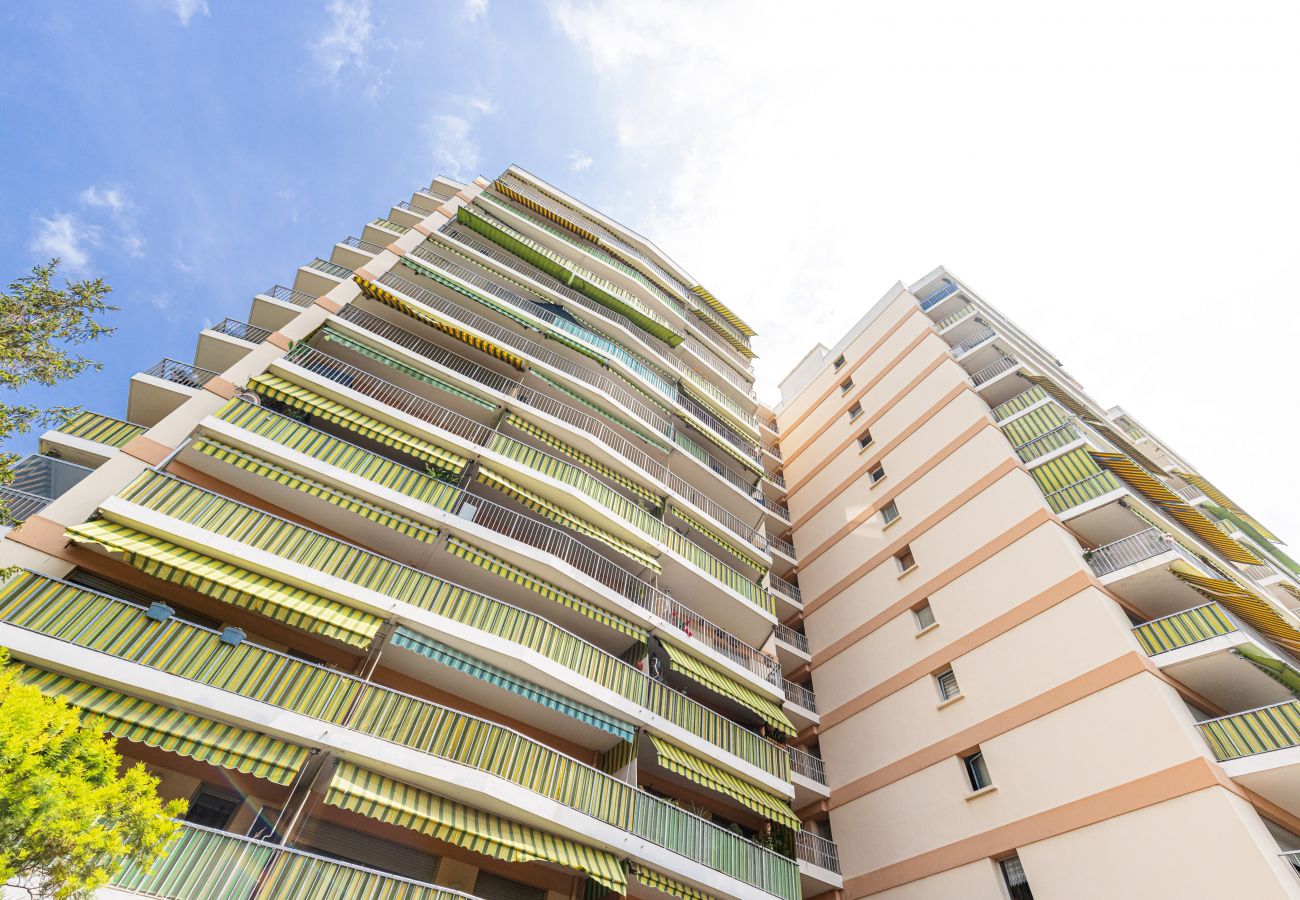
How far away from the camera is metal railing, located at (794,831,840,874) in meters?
15.8

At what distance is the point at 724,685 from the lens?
16375mm

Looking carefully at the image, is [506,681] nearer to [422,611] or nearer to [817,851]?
[422,611]

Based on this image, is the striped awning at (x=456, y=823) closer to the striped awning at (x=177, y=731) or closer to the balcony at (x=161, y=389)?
the striped awning at (x=177, y=731)

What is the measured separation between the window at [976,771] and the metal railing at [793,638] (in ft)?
22.2

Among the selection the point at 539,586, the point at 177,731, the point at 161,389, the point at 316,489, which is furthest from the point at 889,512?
the point at 161,389

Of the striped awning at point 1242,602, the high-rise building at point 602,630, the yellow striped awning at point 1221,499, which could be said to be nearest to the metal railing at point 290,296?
the high-rise building at point 602,630

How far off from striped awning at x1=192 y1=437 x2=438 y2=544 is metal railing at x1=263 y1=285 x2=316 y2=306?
10.0 meters

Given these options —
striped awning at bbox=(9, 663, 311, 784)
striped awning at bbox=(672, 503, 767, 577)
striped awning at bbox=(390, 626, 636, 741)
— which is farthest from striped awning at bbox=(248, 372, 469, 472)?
striped awning at bbox=(672, 503, 767, 577)

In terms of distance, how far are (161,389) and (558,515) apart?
440 inches

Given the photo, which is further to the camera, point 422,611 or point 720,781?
point 720,781

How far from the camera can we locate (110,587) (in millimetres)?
11484

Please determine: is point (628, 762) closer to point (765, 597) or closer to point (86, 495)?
point (765, 597)

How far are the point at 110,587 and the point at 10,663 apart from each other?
230cm

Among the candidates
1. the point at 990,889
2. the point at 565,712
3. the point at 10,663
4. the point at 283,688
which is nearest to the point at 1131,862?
the point at 990,889
